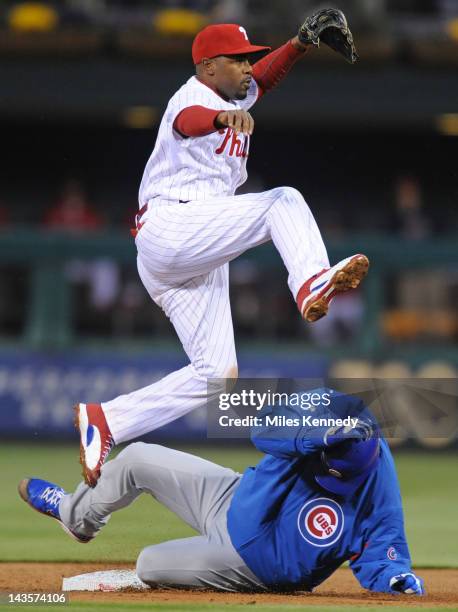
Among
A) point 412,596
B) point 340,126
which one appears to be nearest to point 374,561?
point 412,596

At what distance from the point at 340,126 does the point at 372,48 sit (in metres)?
1.74

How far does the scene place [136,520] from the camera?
6.27m

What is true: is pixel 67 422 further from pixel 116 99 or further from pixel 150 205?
pixel 150 205

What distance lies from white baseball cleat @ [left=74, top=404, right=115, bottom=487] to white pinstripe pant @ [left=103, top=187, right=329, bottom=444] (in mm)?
36

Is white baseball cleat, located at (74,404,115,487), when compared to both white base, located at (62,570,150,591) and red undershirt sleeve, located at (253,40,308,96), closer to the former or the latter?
white base, located at (62,570,150,591)

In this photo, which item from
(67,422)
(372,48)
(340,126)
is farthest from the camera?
(340,126)

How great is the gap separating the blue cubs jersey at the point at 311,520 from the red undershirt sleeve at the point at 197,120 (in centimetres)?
96

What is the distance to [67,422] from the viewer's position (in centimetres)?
922

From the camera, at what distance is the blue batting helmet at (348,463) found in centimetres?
342

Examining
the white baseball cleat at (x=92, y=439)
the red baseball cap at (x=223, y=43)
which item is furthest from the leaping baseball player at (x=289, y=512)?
the red baseball cap at (x=223, y=43)

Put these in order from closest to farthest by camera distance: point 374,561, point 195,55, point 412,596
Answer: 1. point 374,561
2. point 412,596
3. point 195,55

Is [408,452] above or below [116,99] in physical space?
below

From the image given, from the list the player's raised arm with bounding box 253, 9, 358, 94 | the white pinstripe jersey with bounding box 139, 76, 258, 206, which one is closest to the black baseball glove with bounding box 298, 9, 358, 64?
the player's raised arm with bounding box 253, 9, 358, 94

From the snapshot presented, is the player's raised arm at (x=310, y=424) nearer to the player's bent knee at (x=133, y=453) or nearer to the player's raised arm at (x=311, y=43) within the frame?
the player's bent knee at (x=133, y=453)
